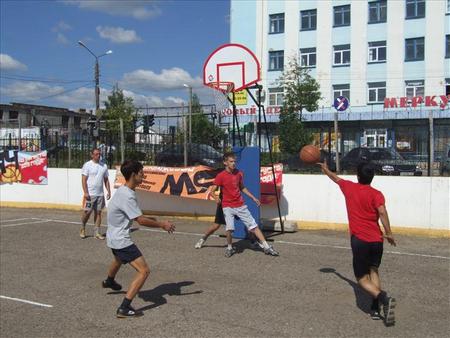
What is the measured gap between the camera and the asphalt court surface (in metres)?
5.89

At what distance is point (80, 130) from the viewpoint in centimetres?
1725

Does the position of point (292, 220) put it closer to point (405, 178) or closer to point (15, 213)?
point (405, 178)

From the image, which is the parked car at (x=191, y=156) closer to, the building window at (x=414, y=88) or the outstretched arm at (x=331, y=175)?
the outstretched arm at (x=331, y=175)

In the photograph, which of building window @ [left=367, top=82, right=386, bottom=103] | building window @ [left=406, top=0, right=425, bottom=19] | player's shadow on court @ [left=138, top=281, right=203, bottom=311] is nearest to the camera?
player's shadow on court @ [left=138, top=281, right=203, bottom=311]

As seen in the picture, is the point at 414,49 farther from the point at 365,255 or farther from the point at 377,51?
the point at 365,255

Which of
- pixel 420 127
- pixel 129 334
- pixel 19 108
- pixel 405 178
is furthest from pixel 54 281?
pixel 19 108

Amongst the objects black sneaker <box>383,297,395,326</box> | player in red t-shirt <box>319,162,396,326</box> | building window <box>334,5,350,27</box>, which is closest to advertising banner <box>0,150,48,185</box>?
player in red t-shirt <box>319,162,396,326</box>

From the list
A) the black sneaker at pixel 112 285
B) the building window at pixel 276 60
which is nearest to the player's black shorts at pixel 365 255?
the black sneaker at pixel 112 285

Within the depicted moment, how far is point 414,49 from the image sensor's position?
40781 millimetres

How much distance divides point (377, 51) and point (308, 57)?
571 cm

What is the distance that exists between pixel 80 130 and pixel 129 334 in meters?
12.4

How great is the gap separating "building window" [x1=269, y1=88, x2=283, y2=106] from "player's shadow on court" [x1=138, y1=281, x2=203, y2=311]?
128 feet

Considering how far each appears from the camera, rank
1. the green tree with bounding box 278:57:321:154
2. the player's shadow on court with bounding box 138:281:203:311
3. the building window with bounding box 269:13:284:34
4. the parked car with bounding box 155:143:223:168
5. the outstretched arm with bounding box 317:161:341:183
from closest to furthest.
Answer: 1. the outstretched arm with bounding box 317:161:341:183
2. the player's shadow on court with bounding box 138:281:203:311
3. the parked car with bounding box 155:143:223:168
4. the green tree with bounding box 278:57:321:154
5. the building window with bounding box 269:13:284:34

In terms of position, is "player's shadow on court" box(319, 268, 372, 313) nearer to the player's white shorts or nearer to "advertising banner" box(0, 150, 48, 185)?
the player's white shorts
